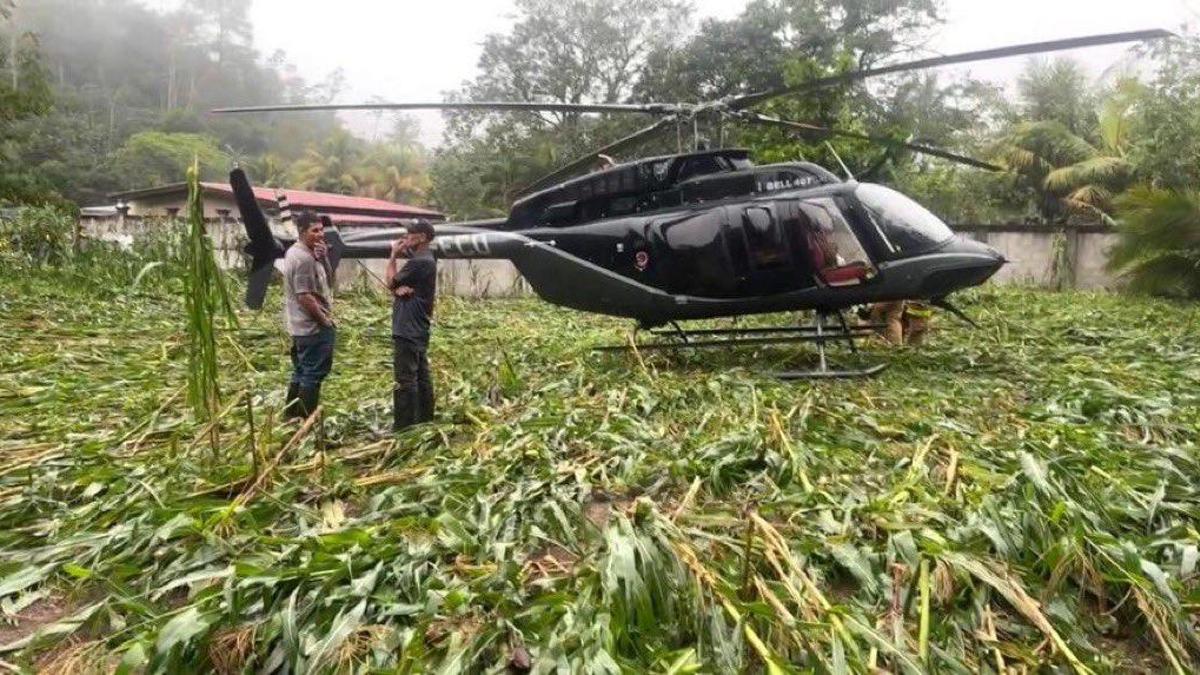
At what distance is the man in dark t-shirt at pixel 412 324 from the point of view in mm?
5230

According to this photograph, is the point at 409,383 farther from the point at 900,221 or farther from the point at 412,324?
the point at 900,221

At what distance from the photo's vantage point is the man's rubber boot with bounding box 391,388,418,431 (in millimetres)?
5211

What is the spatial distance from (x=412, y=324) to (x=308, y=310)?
693 mm

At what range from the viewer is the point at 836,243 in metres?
6.71

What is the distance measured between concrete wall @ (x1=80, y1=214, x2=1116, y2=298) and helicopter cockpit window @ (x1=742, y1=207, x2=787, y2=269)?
11118 mm

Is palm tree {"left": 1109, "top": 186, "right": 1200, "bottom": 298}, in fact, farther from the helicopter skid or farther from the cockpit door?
the cockpit door

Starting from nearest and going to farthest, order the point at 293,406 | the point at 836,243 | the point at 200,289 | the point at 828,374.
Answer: the point at 200,289 < the point at 293,406 < the point at 828,374 < the point at 836,243

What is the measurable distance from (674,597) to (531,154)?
2968 centimetres

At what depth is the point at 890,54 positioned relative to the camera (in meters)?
26.5

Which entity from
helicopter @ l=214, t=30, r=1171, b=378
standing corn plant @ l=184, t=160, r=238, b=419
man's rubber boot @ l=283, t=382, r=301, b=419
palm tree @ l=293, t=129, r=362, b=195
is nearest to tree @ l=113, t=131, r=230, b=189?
Result: palm tree @ l=293, t=129, r=362, b=195

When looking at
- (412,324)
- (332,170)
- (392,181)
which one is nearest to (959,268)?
(412,324)

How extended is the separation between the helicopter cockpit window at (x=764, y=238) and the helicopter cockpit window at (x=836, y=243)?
0.26 meters

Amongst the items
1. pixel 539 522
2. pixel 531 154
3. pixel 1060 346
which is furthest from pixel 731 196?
pixel 531 154

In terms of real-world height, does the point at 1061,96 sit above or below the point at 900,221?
above
